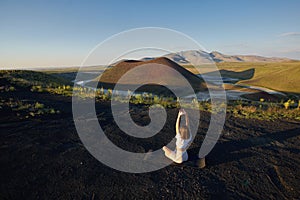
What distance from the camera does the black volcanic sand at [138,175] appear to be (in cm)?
432

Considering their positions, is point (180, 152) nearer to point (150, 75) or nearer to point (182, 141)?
point (182, 141)

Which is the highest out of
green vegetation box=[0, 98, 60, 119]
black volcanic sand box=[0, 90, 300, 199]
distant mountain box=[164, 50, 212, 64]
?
distant mountain box=[164, 50, 212, 64]

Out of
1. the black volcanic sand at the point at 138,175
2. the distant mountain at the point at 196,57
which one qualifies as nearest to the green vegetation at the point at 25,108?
the black volcanic sand at the point at 138,175

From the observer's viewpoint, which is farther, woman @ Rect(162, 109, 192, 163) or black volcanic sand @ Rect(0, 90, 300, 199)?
woman @ Rect(162, 109, 192, 163)

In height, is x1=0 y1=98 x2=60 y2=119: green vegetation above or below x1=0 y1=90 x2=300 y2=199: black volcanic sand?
above

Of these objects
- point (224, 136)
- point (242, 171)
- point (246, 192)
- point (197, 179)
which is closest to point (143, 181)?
point (197, 179)

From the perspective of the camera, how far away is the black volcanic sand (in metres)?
4.32

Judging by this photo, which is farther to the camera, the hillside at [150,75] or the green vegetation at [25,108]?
the hillside at [150,75]

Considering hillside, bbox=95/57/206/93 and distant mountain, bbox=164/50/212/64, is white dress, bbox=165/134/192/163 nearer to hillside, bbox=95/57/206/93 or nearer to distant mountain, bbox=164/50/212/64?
distant mountain, bbox=164/50/212/64

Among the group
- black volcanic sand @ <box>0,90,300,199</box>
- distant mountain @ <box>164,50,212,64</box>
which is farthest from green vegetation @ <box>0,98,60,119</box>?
distant mountain @ <box>164,50,212,64</box>

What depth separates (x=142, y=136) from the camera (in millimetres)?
7418

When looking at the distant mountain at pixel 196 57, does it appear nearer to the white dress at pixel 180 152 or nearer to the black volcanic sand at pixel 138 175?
the black volcanic sand at pixel 138 175

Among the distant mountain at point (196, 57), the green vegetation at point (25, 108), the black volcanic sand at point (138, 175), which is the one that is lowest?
the black volcanic sand at point (138, 175)

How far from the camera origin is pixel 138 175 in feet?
16.2
